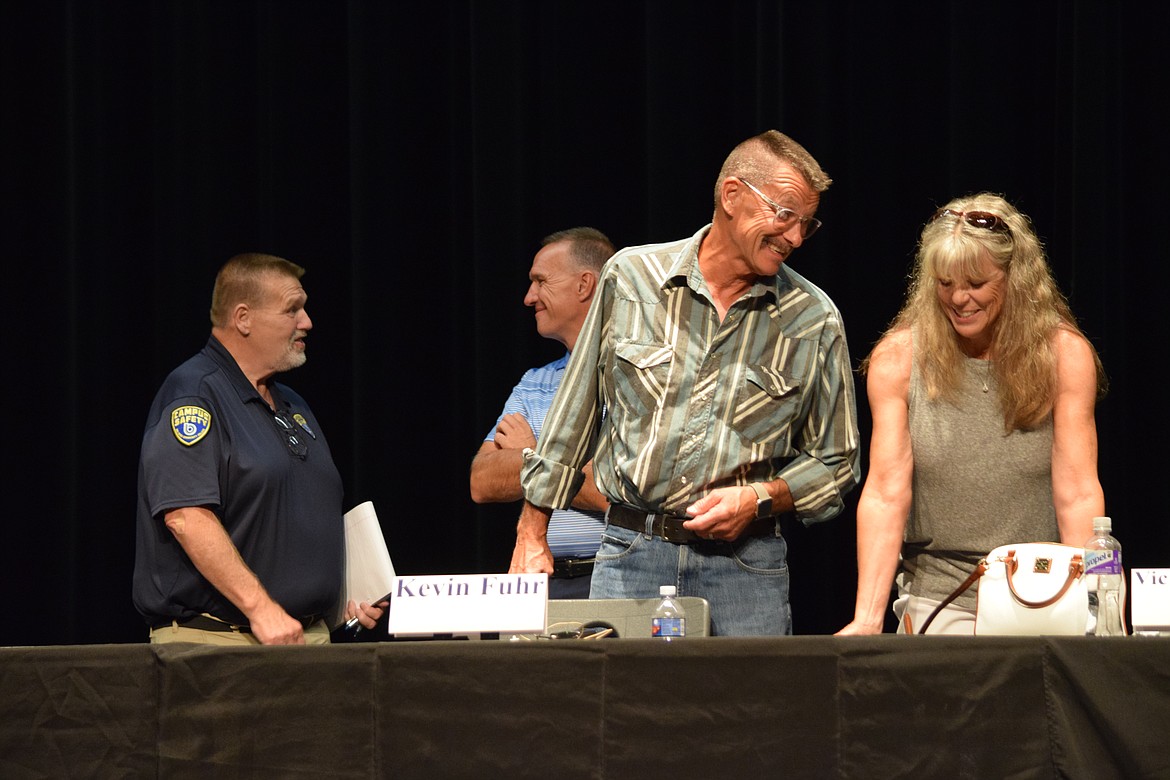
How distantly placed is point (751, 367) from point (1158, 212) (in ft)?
5.05

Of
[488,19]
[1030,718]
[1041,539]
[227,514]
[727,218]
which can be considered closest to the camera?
[1030,718]

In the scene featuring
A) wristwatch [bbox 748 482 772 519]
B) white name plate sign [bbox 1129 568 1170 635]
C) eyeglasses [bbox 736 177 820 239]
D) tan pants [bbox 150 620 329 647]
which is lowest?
tan pants [bbox 150 620 329 647]

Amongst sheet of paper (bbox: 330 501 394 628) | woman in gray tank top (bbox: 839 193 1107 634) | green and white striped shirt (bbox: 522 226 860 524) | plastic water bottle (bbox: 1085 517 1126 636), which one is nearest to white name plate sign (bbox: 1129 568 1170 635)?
plastic water bottle (bbox: 1085 517 1126 636)

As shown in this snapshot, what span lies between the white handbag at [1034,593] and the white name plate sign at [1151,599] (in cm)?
13

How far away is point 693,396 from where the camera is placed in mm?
2277

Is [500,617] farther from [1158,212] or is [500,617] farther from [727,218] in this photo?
[1158,212]

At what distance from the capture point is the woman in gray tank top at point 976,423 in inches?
85.0

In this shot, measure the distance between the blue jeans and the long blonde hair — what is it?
1.37ft

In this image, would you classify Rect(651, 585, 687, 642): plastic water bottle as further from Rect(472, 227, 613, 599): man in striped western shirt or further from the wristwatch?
Rect(472, 227, 613, 599): man in striped western shirt

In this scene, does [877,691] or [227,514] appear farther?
[227,514]

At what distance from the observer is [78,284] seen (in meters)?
3.76

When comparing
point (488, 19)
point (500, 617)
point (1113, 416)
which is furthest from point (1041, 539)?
point (488, 19)

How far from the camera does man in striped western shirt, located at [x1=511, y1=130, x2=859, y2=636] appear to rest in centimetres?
225

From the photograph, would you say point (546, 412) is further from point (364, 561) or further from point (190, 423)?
point (190, 423)
